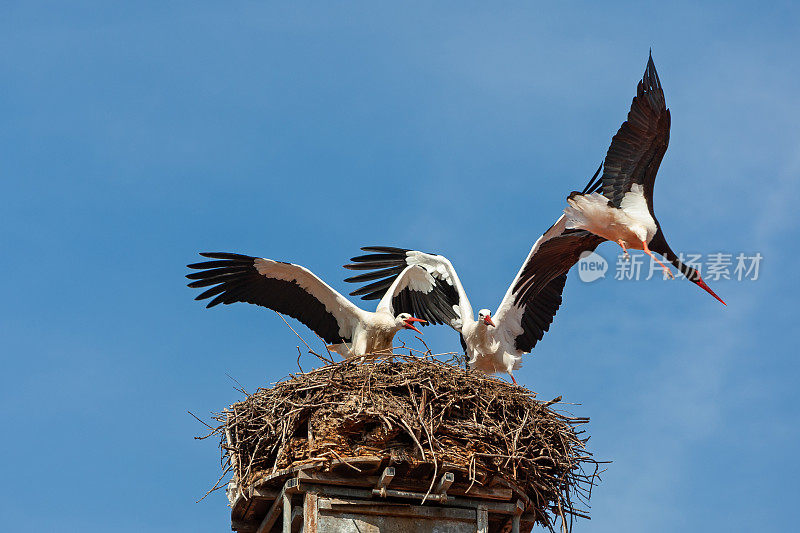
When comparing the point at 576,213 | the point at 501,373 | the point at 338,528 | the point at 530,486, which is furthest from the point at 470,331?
the point at 338,528

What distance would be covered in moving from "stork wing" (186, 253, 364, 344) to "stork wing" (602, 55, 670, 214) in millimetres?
3142

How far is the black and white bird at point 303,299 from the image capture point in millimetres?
13234

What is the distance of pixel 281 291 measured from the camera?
1355 centimetres

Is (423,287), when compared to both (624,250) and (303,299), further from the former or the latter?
(624,250)

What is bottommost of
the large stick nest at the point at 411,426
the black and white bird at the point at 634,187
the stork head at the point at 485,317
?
the large stick nest at the point at 411,426

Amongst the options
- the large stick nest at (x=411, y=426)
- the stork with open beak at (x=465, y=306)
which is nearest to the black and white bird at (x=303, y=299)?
the stork with open beak at (x=465, y=306)

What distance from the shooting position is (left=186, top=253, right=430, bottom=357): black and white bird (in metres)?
13.2

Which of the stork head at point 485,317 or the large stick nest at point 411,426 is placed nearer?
the large stick nest at point 411,426

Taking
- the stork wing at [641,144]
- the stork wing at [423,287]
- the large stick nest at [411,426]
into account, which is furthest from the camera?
the stork wing at [423,287]

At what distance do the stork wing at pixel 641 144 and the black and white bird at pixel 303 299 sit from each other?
283cm

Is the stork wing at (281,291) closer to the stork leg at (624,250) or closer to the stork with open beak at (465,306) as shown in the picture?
the stork with open beak at (465,306)

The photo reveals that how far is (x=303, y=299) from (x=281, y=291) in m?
0.27

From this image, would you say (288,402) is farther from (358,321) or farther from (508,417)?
(358,321)

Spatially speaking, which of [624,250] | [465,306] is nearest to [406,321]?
[465,306]
